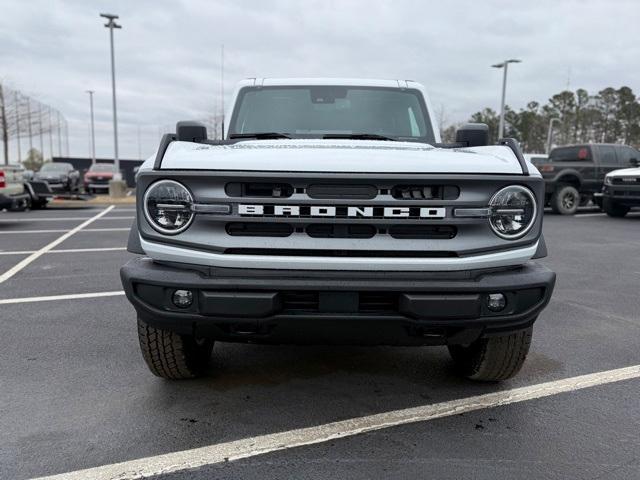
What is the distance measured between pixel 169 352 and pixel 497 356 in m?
1.84

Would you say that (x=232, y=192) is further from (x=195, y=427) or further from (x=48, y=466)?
(x=48, y=466)

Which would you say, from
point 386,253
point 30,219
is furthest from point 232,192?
point 30,219

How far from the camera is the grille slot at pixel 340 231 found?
244 cm

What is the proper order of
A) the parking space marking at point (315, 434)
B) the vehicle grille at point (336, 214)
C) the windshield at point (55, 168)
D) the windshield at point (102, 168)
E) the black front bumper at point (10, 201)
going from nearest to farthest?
the parking space marking at point (315, 434), the vehicle grille at point (336, 214), the black front bumper at point (10, 201), the windshield at point (55, 168), the windshield at point (102, 168)

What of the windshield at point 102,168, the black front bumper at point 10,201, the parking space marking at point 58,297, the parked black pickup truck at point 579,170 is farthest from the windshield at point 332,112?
the windshield at point 102,168

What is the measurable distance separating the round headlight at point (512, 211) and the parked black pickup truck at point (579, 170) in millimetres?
12949

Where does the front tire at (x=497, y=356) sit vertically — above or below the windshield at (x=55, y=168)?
below

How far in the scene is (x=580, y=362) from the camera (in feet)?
11.9

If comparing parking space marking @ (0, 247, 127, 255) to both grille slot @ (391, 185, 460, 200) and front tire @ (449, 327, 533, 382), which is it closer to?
front tire @ (449, 327, 533, 382)

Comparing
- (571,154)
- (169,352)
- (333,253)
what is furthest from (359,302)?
(571,154)

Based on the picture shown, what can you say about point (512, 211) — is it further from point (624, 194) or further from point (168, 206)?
point (624, 194)

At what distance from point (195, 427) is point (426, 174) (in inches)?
66.9

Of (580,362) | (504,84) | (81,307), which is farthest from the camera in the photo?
(504,84)

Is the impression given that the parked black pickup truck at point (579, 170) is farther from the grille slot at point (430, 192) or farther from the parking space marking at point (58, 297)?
the grille slot at point (430, 192)
